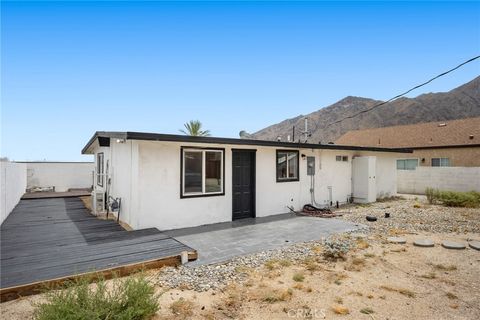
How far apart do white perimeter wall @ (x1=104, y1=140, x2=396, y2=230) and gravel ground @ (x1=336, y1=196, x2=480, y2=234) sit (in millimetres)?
1791

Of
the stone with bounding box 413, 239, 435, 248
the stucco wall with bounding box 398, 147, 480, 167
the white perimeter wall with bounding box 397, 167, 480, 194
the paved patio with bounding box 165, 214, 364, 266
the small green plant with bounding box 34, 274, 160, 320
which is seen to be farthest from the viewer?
the stucco wall with bounding box 398, 147, 480, 167

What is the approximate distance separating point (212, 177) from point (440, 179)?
13.2 meters

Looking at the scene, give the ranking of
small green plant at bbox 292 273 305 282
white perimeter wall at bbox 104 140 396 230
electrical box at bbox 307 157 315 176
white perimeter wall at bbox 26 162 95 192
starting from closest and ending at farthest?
small green plant at bbox 292 273 305 282 < white perimeter wall at bbox 104 140 396 230 < electrical box at bbox 307 157 315 176 < white perimeter wall at bbox 26 162 95 192

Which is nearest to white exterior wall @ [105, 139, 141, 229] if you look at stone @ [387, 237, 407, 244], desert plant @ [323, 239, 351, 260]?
desert plant @ [323, 239, 351, 260]

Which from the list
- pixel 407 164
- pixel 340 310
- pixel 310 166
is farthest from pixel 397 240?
pixel 407 164

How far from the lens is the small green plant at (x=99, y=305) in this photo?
234 cm

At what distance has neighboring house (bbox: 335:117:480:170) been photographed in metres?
16.2

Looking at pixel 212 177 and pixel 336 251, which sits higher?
pixel 212 177

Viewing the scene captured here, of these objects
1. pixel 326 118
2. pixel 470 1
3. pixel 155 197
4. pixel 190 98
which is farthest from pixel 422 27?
pixel 326 118

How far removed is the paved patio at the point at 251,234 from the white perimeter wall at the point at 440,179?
9.68 meters

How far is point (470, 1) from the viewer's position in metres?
9.02

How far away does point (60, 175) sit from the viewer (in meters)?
15.4

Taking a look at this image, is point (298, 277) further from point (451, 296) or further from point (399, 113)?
point (399, 113)

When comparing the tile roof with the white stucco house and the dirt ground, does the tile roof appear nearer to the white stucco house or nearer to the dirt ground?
the white stucco house
